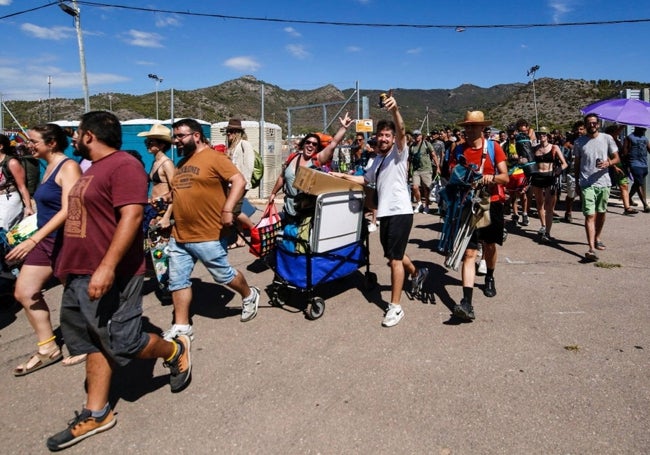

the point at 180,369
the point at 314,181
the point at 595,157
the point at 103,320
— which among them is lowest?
the point at 180,369

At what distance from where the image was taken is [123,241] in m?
2.48

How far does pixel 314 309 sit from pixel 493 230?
2011 millimetres

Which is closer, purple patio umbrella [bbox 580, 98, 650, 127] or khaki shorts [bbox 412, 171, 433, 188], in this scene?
purple patio umbrella [bbox 580, 98, 650, 127]

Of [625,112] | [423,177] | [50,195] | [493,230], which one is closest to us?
[50,195]

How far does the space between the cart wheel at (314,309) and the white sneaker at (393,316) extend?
638mm

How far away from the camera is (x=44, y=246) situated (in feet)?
11.3

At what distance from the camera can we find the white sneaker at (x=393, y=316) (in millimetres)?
4137

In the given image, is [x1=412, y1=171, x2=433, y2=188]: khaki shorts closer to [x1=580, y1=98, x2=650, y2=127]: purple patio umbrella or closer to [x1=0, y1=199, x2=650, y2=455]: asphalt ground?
[x1=580, y1=98, x2=650, y2=127]: purple patio umbrella

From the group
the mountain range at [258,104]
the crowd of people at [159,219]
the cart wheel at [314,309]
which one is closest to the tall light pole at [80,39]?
the crowd of people at [159,219]

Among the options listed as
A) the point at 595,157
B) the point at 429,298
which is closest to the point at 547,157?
the point at 595,157

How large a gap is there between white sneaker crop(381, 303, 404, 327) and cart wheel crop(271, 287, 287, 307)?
114 centimetres

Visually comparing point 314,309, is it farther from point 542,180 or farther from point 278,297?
point 542,180

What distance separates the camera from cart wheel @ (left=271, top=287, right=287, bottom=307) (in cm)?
468

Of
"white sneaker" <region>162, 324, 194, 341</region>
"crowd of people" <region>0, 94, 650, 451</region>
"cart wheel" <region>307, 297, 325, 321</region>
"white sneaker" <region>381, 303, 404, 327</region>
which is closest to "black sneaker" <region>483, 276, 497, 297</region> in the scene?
"crowd of people" <region>0, 94, 650, 451</region>
